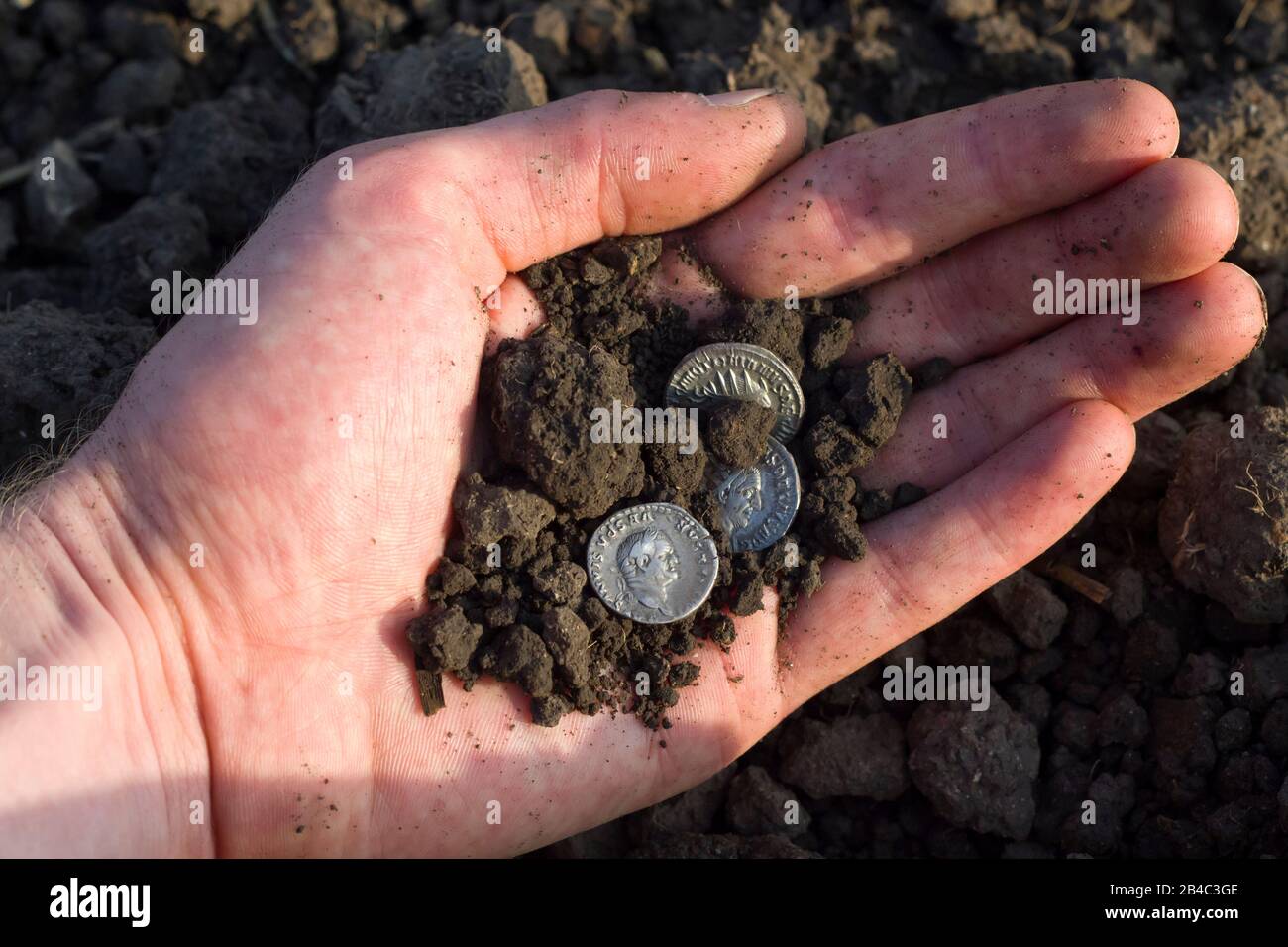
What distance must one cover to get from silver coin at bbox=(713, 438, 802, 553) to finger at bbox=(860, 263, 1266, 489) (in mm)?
393

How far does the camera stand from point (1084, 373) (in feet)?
15.3

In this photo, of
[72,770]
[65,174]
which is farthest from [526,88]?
[72,770]

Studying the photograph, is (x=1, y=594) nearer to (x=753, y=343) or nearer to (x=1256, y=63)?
(x=753, y=343)

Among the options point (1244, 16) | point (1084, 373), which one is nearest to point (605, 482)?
point (1084, 373)

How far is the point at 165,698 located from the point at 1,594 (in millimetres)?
692

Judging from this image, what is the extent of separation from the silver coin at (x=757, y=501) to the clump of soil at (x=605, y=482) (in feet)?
0.18

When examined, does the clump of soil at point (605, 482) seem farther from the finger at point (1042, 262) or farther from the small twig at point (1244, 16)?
the small twig at point (1244, 16)

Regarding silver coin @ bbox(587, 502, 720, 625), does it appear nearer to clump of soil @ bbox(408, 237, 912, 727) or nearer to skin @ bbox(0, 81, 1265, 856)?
clump of soil @ bbox(408, 237, 912, 727)

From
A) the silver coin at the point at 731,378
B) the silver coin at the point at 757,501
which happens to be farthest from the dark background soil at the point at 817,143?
the silver coin at the point at 731,378

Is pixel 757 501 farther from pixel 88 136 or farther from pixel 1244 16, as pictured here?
pixel 88 136

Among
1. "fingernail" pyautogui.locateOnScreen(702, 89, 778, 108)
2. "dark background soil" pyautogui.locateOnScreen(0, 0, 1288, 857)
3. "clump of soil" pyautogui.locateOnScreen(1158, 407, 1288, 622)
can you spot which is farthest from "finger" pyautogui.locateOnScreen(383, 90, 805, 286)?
"clump of soil" pyautogui.locateOnScreen(1158, 407, 1288, 622)

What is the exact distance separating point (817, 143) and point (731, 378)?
154 cm

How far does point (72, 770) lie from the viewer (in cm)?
380

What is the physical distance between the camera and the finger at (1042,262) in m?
4.37
